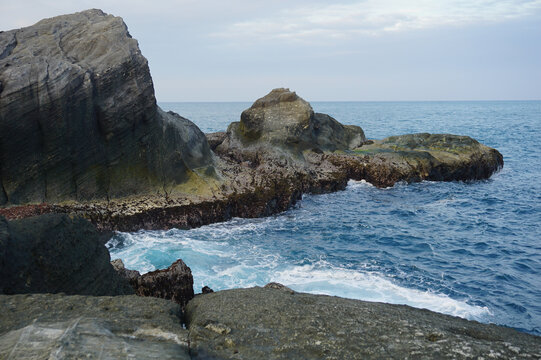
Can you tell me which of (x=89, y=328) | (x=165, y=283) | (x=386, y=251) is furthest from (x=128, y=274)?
(x=386, y=251)

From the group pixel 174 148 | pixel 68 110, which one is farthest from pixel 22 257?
pixel 174 148

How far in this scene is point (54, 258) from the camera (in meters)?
7.60

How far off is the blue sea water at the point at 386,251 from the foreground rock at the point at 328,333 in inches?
292

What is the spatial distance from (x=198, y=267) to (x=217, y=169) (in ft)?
29.3

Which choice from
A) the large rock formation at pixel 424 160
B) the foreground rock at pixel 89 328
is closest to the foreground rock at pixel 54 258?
the foreground rock at pixel 89 328

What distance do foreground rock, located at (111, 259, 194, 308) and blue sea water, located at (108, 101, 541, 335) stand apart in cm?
315

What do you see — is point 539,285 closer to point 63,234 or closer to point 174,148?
point 63,234

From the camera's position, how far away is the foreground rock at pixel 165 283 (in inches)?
470

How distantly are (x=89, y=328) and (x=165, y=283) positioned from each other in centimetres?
737

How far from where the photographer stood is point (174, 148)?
75.1ft

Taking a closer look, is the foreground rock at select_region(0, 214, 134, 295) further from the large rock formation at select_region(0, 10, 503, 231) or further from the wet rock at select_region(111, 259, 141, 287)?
the large rock formation at select_region(0, 10, 503, 231)

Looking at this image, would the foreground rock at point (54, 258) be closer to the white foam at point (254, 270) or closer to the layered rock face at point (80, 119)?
the white foam at point (254, 270)

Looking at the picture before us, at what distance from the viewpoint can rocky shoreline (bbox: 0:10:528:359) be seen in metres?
5.63

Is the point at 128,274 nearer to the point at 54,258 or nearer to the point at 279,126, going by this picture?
the point at 54,258
